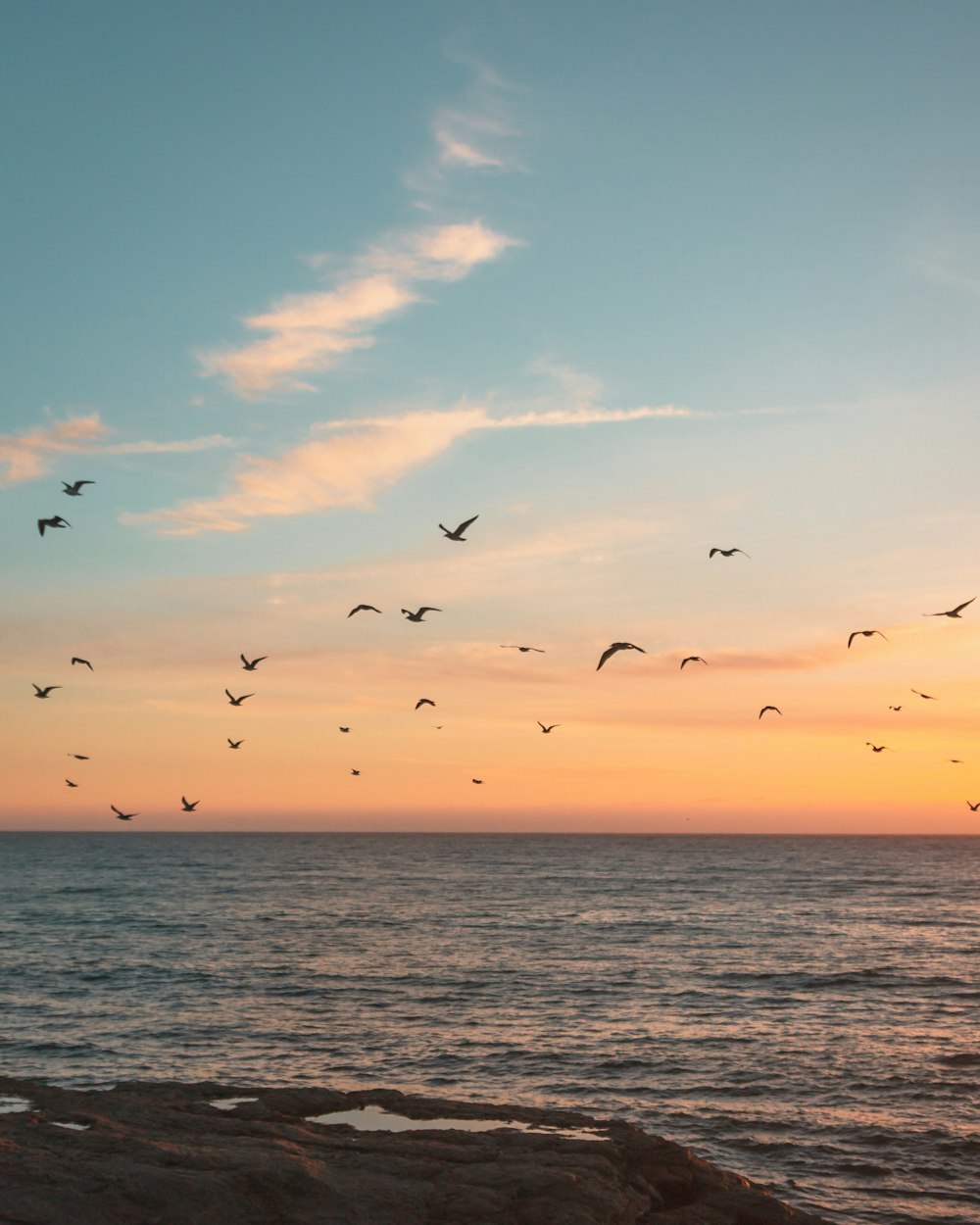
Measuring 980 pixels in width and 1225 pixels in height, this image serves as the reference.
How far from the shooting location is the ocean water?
23531 millimetres

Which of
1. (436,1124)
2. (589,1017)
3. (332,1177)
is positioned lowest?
(589,1017)

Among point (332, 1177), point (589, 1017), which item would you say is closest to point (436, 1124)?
point (332, 1177)

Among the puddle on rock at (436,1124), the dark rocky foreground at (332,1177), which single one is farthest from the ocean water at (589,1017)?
the dark rocky foreground at (332,1177)

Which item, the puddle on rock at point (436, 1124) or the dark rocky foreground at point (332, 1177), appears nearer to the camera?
the dark rocky foreground at point (332, 1177)

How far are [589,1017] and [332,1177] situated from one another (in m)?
21.4

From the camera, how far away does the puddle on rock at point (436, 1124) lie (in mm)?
20859

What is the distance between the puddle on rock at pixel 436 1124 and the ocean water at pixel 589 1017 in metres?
2.96

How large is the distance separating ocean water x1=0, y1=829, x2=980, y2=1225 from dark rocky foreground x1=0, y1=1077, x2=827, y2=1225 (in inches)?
143

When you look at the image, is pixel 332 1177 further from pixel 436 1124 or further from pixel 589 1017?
pixel 589 1017

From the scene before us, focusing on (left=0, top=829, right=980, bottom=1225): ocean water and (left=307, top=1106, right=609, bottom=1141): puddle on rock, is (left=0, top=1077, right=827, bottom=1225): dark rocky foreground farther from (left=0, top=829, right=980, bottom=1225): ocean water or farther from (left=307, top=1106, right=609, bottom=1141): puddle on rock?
(left=0, top=829, right=980, bottom=1225): ocean water

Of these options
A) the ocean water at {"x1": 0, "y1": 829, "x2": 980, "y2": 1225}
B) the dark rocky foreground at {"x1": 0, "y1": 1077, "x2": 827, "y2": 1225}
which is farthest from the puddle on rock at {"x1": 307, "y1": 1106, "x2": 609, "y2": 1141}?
the ocean water at {"x1": 0, "y1": 829, "x2": 980, "y2": 1225}

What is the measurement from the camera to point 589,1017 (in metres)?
35.4

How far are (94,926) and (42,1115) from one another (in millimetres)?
50248

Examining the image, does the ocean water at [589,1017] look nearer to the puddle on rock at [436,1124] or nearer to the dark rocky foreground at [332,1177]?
the puddle on rock at [436,1124]
